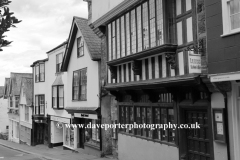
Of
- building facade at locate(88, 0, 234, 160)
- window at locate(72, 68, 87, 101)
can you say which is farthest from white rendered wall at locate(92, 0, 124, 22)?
window at locate(72, 68, 87, 101)

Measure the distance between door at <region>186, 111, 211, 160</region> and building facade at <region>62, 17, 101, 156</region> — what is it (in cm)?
694

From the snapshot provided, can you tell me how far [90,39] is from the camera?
17219 mm

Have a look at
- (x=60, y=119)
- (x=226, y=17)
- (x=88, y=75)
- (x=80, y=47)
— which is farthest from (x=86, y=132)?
(x=226, y=17)

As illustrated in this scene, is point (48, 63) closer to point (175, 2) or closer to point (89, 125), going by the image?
point (89, 125)

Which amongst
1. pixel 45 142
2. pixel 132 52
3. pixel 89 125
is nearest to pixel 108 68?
pixel 132 52

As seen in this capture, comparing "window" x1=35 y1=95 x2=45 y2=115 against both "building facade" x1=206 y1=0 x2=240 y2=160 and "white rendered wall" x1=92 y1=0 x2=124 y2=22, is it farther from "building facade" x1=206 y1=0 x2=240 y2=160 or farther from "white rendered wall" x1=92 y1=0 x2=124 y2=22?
"building facade" x1=206 y1=0 x2=240 y2=160

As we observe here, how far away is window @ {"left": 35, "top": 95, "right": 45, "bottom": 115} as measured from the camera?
26.0m

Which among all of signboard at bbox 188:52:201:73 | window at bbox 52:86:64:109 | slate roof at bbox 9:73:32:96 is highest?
slate roof at bbox 9:73:32:96

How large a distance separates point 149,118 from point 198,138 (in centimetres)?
299

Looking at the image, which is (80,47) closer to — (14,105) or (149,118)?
(149,118)

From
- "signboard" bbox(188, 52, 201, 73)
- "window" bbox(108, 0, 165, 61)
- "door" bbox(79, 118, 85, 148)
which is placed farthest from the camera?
"door" bbox(79, 118, 85, 148)

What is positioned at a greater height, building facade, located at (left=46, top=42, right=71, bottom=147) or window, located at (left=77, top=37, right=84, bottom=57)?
window, located at (left=77, top=37, right=84, bottom=57)

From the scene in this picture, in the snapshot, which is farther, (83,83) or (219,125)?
(83,83)

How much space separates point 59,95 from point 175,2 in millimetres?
15239
